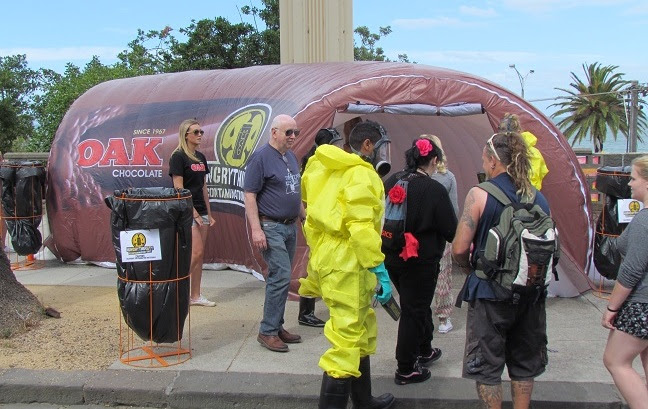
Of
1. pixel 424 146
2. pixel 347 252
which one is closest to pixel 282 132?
pixel 424 146

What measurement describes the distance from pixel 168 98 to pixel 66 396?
519cm

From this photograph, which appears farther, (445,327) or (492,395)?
(445,327)

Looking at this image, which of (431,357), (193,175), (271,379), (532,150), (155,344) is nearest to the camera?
(271,379)

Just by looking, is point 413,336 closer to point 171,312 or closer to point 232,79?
point 171,312

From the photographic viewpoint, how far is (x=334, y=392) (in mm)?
3938

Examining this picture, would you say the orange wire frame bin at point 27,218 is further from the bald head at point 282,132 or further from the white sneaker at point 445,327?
the white sneaker at point 445,327

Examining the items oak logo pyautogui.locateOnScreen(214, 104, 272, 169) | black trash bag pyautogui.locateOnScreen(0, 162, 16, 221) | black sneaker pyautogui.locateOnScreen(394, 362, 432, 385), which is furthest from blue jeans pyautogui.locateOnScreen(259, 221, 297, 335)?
black trash bag pyautogui.locateOnScreen(0, 162, 16, 221)

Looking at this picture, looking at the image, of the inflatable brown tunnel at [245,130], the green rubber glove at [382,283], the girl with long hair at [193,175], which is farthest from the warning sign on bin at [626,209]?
the girl with long hair at [193,175]

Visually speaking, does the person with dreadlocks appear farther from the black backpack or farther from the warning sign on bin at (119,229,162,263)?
the warning sign on bin at (119,229,162,263)

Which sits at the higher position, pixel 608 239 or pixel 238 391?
pixel 608 239

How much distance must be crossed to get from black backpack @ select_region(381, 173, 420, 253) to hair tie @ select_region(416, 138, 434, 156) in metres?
0.17

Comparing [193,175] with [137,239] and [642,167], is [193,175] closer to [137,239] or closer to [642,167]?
[137,239]

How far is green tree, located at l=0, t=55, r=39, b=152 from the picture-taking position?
24547mm

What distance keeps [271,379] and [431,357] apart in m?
1.23
